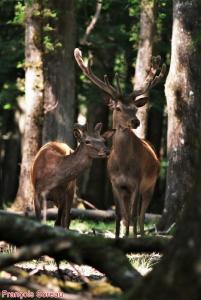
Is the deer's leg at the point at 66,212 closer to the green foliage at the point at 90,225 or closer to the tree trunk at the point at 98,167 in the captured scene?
the green foliage at the point at 90,225

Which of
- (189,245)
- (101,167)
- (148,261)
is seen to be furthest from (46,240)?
(101,167)

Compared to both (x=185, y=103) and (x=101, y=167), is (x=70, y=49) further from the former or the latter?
(x=101, y=167)

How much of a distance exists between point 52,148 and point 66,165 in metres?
0.72

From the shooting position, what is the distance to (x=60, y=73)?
59.0 ft

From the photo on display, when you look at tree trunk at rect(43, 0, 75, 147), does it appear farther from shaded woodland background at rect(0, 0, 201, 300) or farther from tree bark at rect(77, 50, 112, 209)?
tree bark at rect(77, 50, 112, 209)

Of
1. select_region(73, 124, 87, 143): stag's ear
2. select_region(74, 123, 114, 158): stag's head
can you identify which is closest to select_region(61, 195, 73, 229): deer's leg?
select_region(74, 123, 114, 158): stag's head

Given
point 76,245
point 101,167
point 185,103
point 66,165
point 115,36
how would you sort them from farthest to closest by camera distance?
point 101,167 < point 115,36 < point 185,103 < point 66,165 < point 76,245

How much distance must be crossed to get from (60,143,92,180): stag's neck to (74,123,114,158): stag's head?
73 millimetres

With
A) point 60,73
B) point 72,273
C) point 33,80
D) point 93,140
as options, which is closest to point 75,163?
point 93,140

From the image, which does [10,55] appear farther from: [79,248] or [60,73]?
[79,248]

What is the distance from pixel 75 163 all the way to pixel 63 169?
196 millimetres

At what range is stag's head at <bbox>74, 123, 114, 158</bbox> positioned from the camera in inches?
440

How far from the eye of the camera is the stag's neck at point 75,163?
11320 millimetres

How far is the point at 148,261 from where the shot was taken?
835 centimetres
